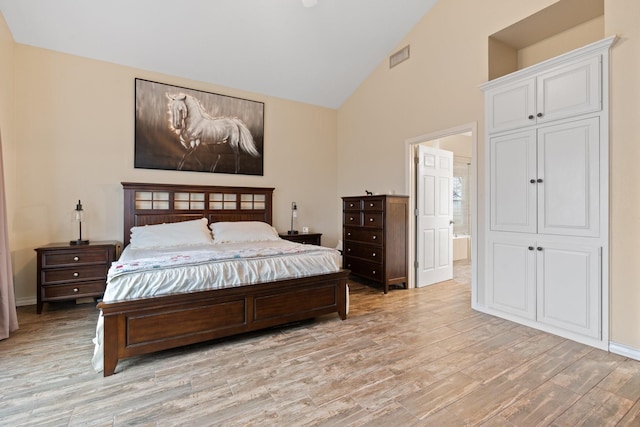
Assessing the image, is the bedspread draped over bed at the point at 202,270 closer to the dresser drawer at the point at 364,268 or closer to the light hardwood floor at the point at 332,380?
the light hardwood floor at the point at 332,380

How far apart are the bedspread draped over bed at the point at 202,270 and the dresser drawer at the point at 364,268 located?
1320 millimetres

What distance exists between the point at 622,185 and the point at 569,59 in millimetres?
1219

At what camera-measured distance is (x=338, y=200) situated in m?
5.93

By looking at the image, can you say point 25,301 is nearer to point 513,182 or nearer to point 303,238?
point 303,238

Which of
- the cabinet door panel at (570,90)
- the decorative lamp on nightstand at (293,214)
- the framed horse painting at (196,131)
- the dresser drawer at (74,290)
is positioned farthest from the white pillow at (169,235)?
the cabinet door panel at (570,90)

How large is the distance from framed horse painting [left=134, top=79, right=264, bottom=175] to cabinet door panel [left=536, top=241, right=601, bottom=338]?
4091 mm

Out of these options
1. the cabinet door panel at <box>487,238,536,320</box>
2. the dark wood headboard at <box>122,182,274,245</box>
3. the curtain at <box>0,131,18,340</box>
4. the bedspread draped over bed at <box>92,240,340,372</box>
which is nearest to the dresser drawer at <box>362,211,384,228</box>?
the bedspread draped over bed at <box>92,240,340,372</box>

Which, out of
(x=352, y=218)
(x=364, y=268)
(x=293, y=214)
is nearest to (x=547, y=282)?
(x=364, y=268)

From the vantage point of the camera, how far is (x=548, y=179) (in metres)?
2.87

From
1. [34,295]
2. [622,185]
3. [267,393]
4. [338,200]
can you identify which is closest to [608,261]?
[622,185]

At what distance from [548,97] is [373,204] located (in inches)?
90.7

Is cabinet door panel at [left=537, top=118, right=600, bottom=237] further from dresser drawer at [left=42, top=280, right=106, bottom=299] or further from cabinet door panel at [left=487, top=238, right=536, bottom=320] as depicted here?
dresser drawer at [left=42, top=280, right=106, bottom=299]

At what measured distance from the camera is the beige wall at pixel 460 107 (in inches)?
94.1

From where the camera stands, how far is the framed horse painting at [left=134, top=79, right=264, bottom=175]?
417 cm
